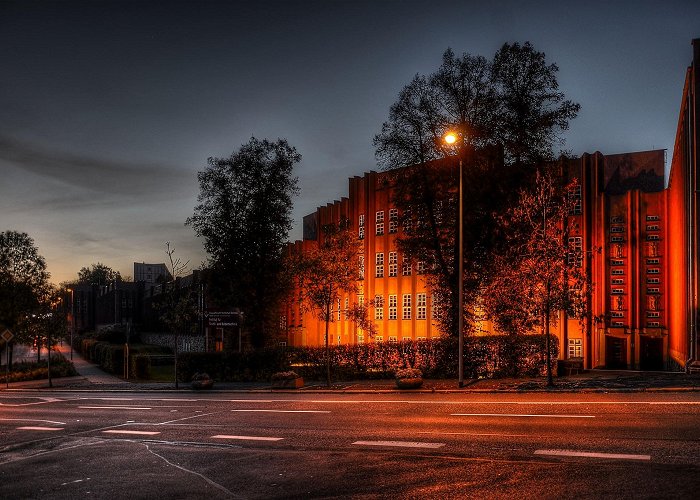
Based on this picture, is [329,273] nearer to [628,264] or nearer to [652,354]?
[628,264]

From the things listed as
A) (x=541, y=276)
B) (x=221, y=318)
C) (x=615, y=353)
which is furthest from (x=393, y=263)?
(x=541, y=276)

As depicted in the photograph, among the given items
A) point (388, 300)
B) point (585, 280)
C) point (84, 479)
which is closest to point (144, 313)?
point (388, 300)

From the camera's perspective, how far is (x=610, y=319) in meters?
40.8

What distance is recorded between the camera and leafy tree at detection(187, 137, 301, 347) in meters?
47.8

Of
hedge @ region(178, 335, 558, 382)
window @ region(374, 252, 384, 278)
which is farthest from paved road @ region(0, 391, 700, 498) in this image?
window @ region(374, 252, 384, 278)

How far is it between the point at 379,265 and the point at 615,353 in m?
18.4

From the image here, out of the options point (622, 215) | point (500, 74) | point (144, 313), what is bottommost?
point (144, 313)

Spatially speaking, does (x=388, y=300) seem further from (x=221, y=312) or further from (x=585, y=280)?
(x=585, y=280)

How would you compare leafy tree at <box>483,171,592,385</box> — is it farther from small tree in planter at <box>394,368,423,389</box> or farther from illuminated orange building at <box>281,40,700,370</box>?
illuminated orange building at <box>281,40,700,370</box>

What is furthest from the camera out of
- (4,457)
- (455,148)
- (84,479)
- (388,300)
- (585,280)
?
(388,300)

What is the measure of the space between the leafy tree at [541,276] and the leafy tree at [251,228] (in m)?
24.5

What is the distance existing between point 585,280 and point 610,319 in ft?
60.1

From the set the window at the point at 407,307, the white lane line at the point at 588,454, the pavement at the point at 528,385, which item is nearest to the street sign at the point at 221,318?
the pavement at the point at 528,385

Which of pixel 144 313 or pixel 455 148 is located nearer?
pixel 455 148
